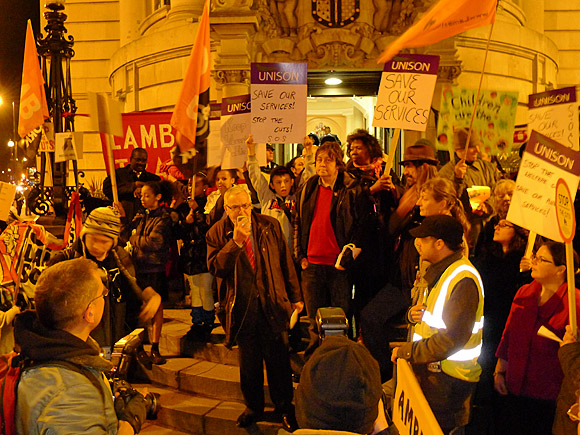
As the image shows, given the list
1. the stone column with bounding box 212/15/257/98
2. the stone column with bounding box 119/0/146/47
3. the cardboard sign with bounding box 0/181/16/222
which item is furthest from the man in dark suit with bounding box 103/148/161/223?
the stone column with bounding box 119/0/146/47

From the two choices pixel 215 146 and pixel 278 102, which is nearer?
pixel 278 102

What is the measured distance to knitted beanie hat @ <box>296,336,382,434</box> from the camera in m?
1.90

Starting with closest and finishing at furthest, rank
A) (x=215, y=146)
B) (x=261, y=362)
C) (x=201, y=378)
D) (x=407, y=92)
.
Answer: (x=261, y=362)
(x=201, y=378)
(x=407, y=92)
(x=215, y=146)

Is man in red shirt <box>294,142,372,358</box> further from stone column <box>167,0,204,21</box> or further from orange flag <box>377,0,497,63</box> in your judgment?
stone column <box>167,0,204,21</box>

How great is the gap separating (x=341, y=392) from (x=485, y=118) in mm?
8617

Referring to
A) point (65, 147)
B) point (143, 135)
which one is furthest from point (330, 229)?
point (143, 135)

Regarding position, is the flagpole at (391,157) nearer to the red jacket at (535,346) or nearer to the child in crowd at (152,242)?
the red jacket at (535,346)

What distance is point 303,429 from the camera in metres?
1.92

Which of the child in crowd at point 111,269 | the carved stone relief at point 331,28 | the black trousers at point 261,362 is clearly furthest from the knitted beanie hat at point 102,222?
the carved stone relief at point 331,28

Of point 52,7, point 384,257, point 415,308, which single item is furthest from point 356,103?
point 415,308

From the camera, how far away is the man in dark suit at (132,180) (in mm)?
8422

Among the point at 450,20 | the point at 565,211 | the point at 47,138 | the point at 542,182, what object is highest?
the point at 450,20

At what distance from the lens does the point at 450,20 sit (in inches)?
246

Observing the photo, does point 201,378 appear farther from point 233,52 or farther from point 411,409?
point 233,52
